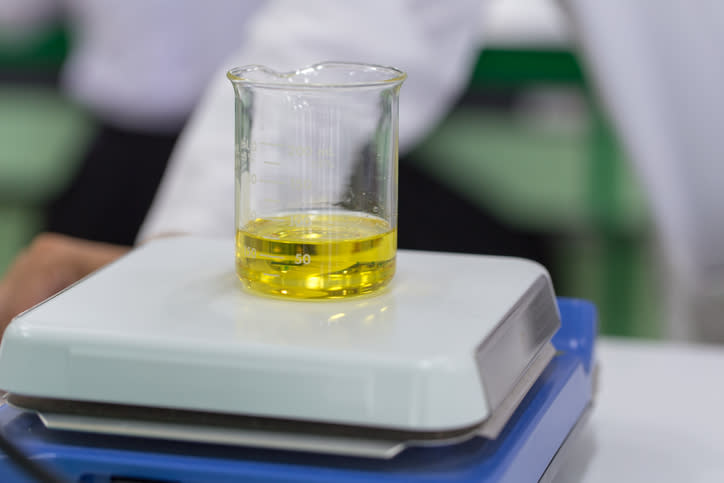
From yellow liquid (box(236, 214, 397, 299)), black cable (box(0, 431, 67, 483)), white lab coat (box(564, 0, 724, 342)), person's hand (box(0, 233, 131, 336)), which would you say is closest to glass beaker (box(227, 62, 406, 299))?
yellow liquid (box(236, 214, 397, 299))

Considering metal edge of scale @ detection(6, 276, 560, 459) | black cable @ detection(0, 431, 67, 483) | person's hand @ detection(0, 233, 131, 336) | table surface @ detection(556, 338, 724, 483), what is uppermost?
metal edge of scale @ detection(6, 276, 560, 459)

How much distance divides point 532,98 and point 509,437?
1.91 m

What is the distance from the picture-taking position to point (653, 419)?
0.61 metres

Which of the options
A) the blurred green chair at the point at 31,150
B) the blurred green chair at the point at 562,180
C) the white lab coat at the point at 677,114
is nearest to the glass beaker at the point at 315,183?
the white lab coat at the point at 677,114

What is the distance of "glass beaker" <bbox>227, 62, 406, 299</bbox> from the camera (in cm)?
45

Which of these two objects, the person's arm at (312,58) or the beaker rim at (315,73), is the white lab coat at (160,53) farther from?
the beaker rim at (315,73)

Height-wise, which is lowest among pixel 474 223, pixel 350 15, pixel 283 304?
pixel 474 223

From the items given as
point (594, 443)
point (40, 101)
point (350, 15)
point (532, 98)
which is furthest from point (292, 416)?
point (40, 101)

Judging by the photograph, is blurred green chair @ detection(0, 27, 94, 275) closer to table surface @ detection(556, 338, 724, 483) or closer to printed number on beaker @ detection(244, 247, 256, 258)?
table surface @ detection(556, 338, 724, 483)

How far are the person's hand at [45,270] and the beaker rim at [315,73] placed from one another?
242 millimetres

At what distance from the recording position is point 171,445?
0.40 m

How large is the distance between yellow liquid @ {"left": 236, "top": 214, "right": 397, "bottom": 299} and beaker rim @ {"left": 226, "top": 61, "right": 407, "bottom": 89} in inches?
2.8

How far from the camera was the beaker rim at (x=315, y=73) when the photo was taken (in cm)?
44

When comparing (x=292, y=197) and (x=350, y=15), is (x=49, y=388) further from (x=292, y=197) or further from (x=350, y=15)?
(x=350, y=15)
